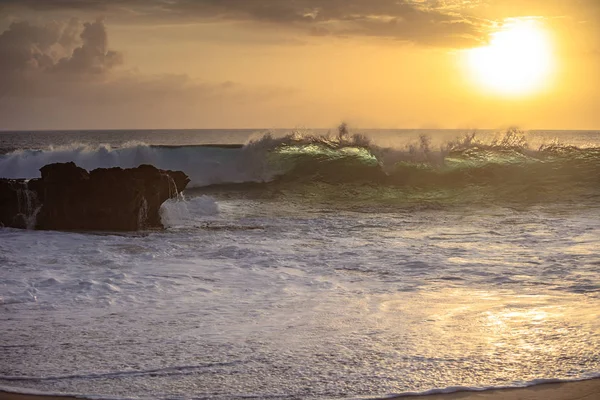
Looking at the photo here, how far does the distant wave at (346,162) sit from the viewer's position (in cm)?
2261

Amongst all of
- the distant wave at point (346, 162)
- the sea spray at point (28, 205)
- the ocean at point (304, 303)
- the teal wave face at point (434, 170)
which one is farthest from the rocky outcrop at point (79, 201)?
the distant wave at point (346, 162)

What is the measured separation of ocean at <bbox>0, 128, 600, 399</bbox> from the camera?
16.4 ft

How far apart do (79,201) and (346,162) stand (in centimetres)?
1294

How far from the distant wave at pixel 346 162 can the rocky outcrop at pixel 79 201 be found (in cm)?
882

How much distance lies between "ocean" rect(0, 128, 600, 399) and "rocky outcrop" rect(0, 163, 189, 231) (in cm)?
77

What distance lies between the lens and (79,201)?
41.9ft

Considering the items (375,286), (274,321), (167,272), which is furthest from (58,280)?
(375,286)

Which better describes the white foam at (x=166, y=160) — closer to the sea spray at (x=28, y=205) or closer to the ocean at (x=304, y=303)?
the ocean at (x=304, y=303)

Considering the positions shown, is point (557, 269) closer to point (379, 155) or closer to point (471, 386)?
point (471, 386)

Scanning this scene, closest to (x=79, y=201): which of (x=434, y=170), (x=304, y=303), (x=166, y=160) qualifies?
(x=304, y=303)

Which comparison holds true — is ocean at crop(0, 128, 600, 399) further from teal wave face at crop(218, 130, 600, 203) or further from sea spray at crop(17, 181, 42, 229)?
teal wave face at crop(218, 130, 600, 203)

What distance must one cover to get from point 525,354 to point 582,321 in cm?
117

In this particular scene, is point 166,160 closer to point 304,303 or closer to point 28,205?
point 28,205

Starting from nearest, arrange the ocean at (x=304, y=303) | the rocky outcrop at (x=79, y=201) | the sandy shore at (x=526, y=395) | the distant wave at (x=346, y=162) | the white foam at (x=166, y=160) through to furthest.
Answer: the sandy shore at (x=526, y=395)
the ocean at (x=304, y=303)
the rocky outcrop at (x=79, y=201)
the distant wave at (x=346, y=162)
the white foam at (x=166, y=160)
